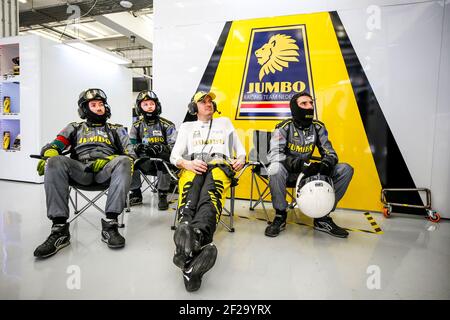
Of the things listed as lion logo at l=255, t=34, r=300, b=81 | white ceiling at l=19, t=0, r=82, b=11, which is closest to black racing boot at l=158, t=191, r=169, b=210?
lion logo at l=255, t=34, r=300, b=81

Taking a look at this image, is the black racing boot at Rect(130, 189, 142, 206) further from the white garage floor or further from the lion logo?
the lion logo

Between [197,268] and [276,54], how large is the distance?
2.95 meters

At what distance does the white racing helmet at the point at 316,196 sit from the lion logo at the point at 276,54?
1.81 m

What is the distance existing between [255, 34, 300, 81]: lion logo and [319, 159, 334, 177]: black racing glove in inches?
63.6

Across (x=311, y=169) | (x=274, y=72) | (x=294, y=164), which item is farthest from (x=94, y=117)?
(x=274, y=72)

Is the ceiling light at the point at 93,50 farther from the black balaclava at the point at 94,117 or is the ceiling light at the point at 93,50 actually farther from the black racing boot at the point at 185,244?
the black racing boot at the point at 185,244

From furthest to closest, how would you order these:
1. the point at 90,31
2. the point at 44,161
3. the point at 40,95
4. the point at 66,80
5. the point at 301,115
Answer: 1. the point at 90,31
2. the point at 66,80
3. the point at 40,95
4. the point at 301,115
5. the point at 44,161

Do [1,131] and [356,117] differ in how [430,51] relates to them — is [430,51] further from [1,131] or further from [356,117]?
[1,131]

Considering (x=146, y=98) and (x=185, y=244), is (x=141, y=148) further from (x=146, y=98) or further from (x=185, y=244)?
(x=185, y=244)

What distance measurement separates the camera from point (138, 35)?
8211mm

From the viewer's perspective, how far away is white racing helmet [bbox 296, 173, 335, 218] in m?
2.29

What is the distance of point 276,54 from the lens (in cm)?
355
